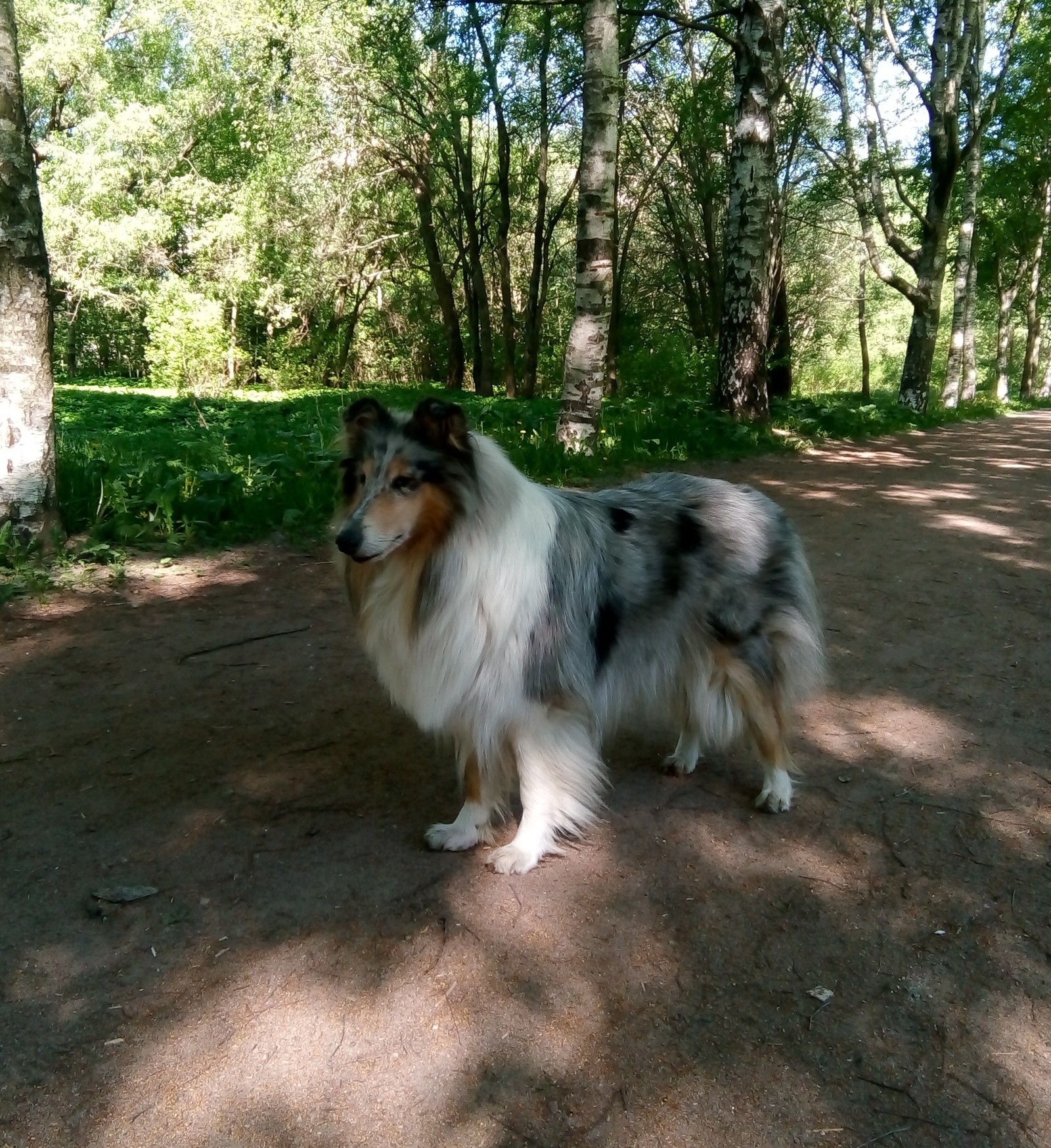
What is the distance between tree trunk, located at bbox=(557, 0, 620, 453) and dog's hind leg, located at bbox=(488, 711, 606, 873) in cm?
628

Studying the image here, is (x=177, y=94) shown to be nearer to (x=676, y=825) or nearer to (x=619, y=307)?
(x=619, y=307)

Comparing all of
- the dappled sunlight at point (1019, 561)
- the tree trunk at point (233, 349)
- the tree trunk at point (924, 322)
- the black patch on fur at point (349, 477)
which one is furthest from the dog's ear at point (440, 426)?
the tree trunk at point (233, 349)

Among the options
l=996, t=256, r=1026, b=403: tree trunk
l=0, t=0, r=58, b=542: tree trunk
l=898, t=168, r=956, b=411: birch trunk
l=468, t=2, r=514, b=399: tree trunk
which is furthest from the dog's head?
l=996, t=256, r=1026, b=403: tree trunk

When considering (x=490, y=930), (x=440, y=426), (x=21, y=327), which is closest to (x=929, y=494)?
(x=440, y=426)

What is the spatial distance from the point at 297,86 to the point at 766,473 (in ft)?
55.1

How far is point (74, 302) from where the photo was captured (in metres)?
27.0

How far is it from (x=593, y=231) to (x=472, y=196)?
16.2 meters

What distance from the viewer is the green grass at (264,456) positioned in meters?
6.43

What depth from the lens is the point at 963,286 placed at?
21031 millimetres

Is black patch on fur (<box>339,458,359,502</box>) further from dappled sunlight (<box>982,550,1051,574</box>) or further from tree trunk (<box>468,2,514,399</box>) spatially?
tree trunk (<box>468,2,514,399</box>)

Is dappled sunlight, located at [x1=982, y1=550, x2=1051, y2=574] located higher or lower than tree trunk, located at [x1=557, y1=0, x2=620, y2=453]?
lower

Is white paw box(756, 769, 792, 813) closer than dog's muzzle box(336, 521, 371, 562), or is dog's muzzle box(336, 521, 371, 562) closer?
dog's muzzle box(336, 521, 371, 562)

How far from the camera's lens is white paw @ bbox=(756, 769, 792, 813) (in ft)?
11.3

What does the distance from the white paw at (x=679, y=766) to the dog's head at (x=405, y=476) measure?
162 centimetres
